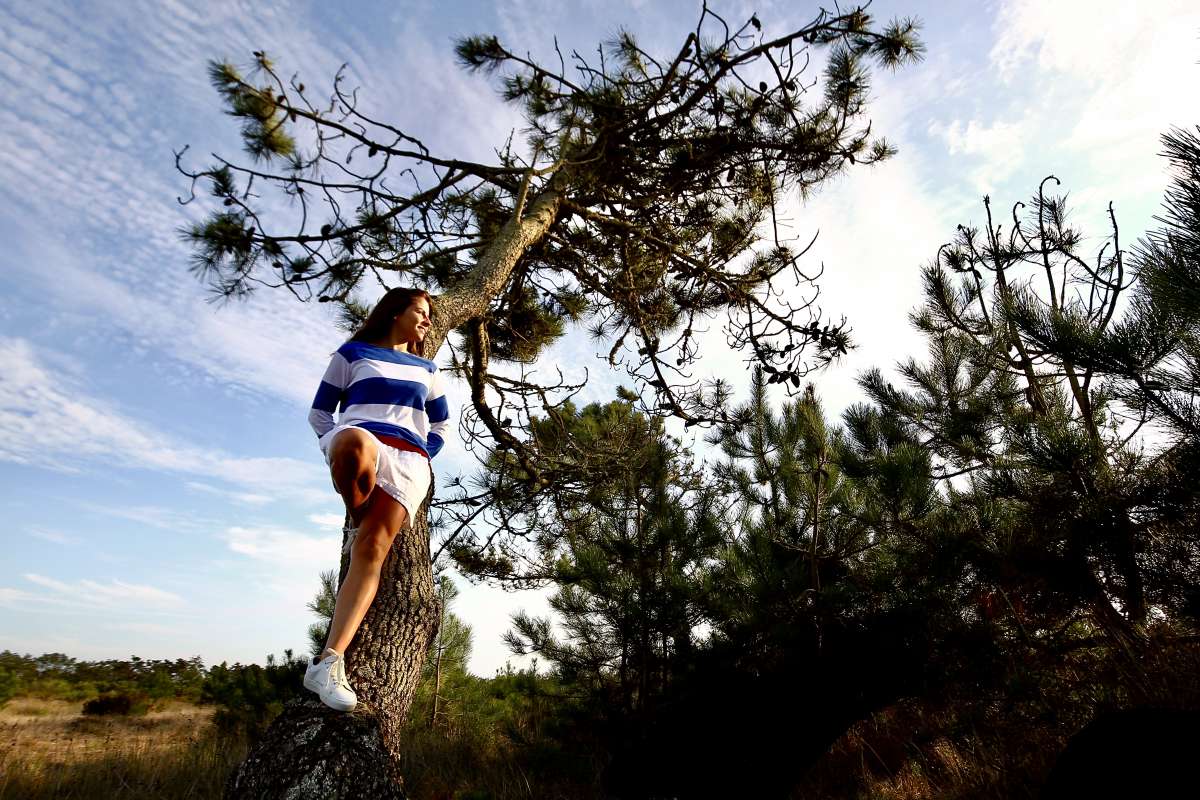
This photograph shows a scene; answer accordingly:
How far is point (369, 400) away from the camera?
7.68 feet

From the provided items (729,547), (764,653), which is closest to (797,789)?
(764,653)

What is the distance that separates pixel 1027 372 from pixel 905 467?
1718mm

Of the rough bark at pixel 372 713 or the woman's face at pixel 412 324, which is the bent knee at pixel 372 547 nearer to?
the rough bark at pixel 372 713

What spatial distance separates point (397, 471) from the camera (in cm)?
223

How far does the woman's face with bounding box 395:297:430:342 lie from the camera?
2.66 meters

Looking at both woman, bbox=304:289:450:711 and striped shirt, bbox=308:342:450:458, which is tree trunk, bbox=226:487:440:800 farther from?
striped shirt, bbox=308:342:450:458

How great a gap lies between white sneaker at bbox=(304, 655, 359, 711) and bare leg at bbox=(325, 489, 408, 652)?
49mm

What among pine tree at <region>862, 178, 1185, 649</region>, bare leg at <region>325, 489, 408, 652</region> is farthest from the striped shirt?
pine tree at <region>862, 178, 1185, 649</region>

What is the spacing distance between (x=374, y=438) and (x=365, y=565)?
17.6 inches

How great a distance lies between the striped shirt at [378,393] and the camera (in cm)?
232

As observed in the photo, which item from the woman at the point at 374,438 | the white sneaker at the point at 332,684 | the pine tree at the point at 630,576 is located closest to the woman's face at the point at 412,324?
the woman at the point at 374,438

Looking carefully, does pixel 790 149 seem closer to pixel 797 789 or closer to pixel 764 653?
pixel 764 653

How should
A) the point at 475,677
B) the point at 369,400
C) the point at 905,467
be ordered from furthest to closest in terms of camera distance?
the point at 475,677
the point at 905,467
the point at 369,400

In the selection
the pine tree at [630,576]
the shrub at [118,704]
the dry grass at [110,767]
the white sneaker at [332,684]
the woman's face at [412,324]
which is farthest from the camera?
the shrub at [118,704]
